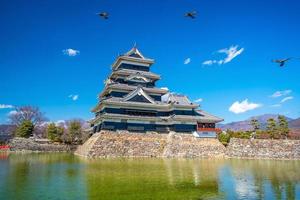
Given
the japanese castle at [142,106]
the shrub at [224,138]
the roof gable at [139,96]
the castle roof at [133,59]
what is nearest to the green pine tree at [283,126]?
the shrub at [224,138]

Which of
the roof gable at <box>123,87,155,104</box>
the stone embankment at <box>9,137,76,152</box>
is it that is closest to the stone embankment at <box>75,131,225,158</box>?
the roof gable at <box>123,87,155,104</box>

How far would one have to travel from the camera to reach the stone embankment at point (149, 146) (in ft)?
110

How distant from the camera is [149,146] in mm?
35844

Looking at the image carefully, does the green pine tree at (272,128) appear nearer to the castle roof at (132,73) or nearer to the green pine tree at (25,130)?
the castle roof at (132,73)

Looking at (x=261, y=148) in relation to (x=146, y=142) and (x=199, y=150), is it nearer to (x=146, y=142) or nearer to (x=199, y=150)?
(x=199, y=150)

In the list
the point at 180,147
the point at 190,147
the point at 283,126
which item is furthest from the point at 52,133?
the point at 283,126

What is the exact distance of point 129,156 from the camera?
33688mm

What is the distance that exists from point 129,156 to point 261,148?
1671 centimetres

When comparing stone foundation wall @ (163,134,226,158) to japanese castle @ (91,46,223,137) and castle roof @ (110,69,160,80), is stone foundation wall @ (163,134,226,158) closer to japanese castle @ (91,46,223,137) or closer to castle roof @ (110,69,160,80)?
japanese castle @ (91,46,223,137)

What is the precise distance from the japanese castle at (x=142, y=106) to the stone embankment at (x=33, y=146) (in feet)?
24.8

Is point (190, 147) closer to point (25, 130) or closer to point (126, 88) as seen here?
point (126, 88)

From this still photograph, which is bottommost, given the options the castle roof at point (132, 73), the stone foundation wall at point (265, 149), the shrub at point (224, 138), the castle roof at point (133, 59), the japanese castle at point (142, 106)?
the stone foundation wall at point (265, 149)

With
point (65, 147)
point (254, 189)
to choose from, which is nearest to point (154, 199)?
point (254, 189)

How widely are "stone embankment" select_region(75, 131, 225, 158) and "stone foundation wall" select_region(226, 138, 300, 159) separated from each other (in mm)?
2151
